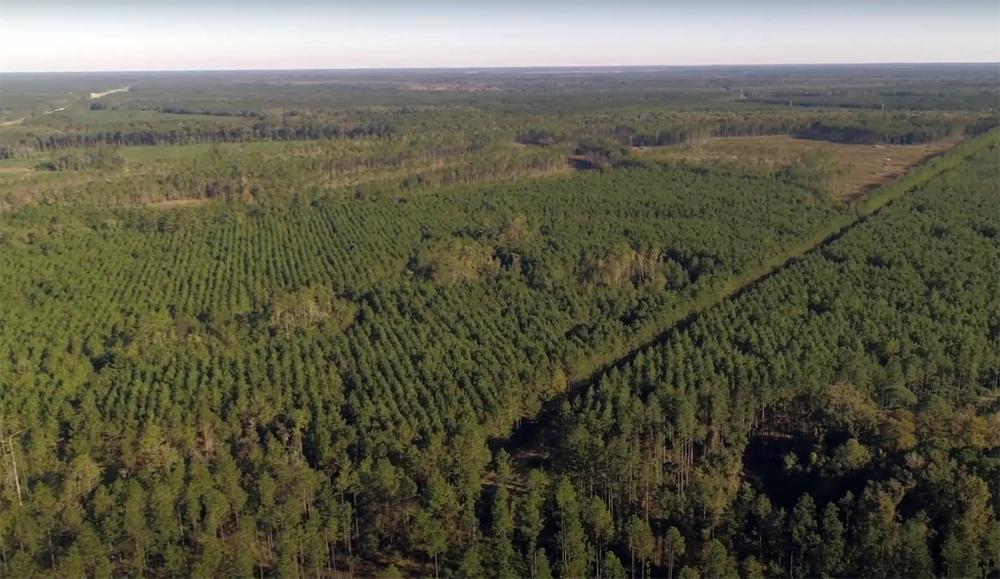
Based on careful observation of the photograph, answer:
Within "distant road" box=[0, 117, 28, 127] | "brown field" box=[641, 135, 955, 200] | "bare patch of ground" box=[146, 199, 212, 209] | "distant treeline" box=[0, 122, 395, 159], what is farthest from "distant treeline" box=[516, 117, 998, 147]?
"distant road" box=[0, 117, 28, 127]

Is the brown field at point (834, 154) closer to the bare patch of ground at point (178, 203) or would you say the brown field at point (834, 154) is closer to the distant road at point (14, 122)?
the bare patch of ground at point (178, 203)

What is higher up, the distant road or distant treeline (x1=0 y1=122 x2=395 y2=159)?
the distant road

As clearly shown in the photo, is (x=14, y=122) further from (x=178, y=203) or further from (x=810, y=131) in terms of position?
(x=810, y=131)

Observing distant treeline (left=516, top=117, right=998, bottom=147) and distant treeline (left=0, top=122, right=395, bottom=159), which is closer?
distant treeline (left=516, top=117, right=998, bottom=147)

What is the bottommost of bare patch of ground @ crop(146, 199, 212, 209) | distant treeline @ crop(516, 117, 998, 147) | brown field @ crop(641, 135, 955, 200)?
bare patch of ground @ crop(146, 199, 212, 209)

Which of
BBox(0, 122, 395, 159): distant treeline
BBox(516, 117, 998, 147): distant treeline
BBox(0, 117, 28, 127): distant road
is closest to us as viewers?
BBox(516, 117, 998, 147): distant treeline

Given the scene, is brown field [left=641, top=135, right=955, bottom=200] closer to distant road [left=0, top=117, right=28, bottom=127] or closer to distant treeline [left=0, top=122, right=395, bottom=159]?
distant treeline [left=0, top=122, right=395, bottom=159]

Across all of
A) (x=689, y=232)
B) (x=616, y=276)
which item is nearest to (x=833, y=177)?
(x=689, y=232)

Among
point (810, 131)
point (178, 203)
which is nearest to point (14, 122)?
point (178, 203)
